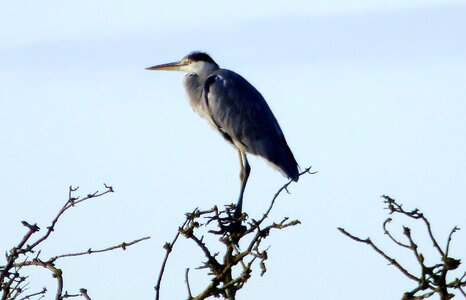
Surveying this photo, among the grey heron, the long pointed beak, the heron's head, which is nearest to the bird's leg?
the grey heron

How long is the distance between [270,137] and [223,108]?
1.47 feet

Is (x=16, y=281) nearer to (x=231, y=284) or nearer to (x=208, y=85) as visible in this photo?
(x=231, y=284)

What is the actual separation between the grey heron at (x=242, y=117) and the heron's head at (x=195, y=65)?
164mm

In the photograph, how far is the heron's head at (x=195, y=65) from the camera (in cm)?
850

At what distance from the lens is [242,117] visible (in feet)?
25.9

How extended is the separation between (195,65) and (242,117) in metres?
0.92

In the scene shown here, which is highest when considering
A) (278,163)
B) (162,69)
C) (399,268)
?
(162,69)

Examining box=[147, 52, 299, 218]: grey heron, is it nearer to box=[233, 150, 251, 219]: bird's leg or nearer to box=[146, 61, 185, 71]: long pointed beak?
box=[233, 150, 251, 219]: bird's leg

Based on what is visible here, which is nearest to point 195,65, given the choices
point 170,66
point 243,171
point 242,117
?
point 170,66

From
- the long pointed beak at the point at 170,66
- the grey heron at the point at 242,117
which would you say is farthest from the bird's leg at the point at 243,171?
the long pointed beak at the point at 170,66

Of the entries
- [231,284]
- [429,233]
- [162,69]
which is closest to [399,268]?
[429,233]

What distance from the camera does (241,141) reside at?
784cm

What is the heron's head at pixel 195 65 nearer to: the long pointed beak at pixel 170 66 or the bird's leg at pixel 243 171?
the long pointed beak at pixel 170 66

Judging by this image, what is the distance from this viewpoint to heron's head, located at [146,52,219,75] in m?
8.50
